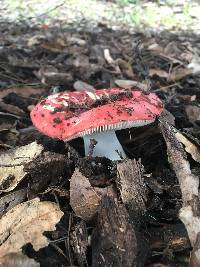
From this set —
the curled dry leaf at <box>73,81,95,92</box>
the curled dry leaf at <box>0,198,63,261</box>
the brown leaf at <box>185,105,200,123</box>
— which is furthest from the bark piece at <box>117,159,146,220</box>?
the curled dry leaf at <box>73,81,95,92</box>

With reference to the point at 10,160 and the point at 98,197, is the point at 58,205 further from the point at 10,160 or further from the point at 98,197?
the point at 10,160

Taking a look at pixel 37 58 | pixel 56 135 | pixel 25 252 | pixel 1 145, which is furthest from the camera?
pixel 37 58

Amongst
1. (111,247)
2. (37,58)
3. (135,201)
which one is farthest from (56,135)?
(37,58)

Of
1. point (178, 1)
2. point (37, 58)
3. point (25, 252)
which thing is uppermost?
point (25, 252)

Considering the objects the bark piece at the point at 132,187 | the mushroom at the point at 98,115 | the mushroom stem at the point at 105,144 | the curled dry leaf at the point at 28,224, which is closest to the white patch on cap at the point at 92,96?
the mushroom at the point at 98,115

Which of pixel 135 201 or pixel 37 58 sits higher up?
pixel 135 201

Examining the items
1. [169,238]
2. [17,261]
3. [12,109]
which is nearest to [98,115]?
[169,238]

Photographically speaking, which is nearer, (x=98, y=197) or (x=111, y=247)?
(x=111, y=247)
